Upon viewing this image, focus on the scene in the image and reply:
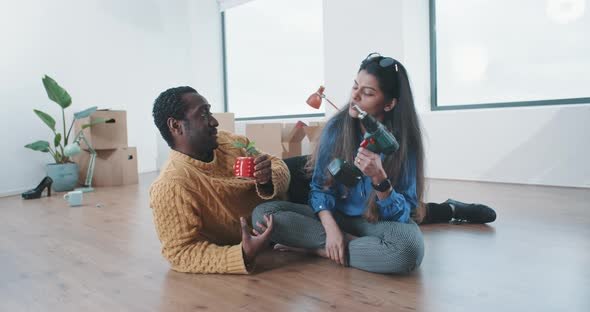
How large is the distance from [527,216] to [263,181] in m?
1.58

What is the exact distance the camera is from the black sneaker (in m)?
2.22

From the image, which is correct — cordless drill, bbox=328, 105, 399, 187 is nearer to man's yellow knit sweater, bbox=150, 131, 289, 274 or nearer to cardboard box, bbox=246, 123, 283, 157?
man's yellow knit sweater, bbox=150, 131, 289, 274

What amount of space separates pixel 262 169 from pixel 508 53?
10.5ft

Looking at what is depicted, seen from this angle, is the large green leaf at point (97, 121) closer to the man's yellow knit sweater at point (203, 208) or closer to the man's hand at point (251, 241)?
the man's yellow knit sweater at point (203, 208)

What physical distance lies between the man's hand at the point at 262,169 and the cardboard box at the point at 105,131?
3.15 meters

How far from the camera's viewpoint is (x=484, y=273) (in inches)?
59.9

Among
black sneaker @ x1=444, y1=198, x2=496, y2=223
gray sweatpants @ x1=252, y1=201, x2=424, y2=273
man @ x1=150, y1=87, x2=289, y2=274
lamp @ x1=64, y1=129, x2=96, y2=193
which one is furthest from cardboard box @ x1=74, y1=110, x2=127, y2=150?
black sneaker @ x1=444, y1=198, x2=496, y2=223

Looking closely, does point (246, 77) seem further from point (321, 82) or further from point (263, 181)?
point (263, 181)

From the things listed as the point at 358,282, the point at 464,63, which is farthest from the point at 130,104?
the point at 358,282

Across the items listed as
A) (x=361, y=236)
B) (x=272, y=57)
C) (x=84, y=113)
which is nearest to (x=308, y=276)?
(x=361, y=236)

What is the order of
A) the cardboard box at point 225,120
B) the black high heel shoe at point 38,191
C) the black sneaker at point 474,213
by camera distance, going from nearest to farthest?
1. the black sneaker at point 474,213
2. the black high heel shoe at point 38,191
3. the cardboard box at point 225,120

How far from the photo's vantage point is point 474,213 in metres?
2.24

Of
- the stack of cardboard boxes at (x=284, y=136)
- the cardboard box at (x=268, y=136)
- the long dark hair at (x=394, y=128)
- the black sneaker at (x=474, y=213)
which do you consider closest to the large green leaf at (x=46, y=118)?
the stack of cardboard boxes at (x=284, y=136)

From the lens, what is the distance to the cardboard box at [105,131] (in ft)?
13.9
